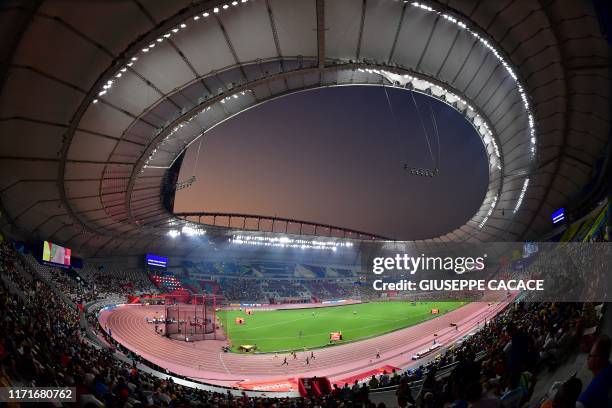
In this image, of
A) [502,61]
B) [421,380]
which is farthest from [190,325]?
[502,61]

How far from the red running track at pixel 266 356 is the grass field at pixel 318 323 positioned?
3596mm

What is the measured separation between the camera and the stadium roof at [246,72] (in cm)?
1605

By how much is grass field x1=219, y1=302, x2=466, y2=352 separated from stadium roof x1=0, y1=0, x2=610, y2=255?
79.5 feet

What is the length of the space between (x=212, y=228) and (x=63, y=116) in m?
36.9

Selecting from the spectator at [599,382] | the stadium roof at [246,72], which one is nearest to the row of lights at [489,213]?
the stadium roof at [246,72]

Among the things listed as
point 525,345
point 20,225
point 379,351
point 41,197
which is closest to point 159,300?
point 20,225

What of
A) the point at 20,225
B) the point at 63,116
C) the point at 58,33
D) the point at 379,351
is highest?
the point at 58,33

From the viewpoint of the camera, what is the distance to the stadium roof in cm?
1605

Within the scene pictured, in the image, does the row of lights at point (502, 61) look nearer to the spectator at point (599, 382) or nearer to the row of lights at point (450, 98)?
the row of lights at point (450, 98)

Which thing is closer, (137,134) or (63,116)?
(63,116)

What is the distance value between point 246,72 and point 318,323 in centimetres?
4057

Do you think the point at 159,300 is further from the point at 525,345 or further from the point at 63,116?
the point at 525,345

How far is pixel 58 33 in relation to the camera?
1509cm

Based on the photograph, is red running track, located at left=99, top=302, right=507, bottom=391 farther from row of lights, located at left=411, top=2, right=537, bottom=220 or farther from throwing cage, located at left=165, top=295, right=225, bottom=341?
row of lights, located at left=411, top=2, right=537, bottom=220
